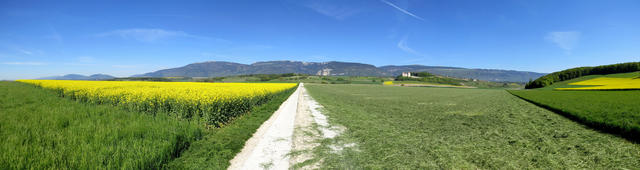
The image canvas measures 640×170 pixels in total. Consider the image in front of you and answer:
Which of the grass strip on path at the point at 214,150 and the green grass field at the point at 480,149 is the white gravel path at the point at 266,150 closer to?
the grass strip on path at the point at 214,150

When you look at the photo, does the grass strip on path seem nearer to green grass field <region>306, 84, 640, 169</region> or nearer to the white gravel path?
the white gravel path

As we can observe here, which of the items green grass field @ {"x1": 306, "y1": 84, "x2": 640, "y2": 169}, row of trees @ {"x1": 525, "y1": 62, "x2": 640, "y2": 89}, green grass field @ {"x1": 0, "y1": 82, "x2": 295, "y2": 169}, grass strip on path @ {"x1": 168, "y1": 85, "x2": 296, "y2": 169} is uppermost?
row of trees @ {"x1": 525, "y1": 62, "x2": 640, "y2": 89}

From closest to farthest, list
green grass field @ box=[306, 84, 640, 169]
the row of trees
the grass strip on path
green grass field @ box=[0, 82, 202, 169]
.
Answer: green grass field @ box=[0, 82, 202, 169], the grass strip on path, green grass field @ box=[306, 84, 640, 169], the row of trees

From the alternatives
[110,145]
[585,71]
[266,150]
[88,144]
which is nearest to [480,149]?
[266,150]

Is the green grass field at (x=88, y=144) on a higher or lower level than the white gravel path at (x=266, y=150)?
higher

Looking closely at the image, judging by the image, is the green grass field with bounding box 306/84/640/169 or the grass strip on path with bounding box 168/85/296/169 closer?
the grass strip on path with bounding box 168/85/296/169

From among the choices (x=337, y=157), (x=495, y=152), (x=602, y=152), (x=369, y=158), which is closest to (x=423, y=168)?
(x=369, y=158)

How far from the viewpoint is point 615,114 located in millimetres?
8742

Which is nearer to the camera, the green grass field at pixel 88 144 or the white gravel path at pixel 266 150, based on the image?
the green grass field at pixel 88 144

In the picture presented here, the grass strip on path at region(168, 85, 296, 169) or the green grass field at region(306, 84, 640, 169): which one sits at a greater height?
the grass strip on path at region(168, 85, 296, 169)

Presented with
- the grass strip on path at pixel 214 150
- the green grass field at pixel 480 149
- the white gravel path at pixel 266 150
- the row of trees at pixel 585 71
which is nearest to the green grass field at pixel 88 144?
the grass strip on path at pixel 214 150

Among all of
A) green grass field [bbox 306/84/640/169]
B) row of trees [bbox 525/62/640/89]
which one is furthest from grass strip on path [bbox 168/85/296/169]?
row of trees [bbox 525/62/640/89]

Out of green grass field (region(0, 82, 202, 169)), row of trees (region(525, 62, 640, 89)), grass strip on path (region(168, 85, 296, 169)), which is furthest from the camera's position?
row of trees (region(525, 62, 640, 89))

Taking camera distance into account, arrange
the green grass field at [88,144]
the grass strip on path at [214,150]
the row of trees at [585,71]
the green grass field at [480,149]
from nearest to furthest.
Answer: the green grass field at [88,144], the grass strip on path at [214,150], the green grass field at [480,149], the row of trees at [585,71]
